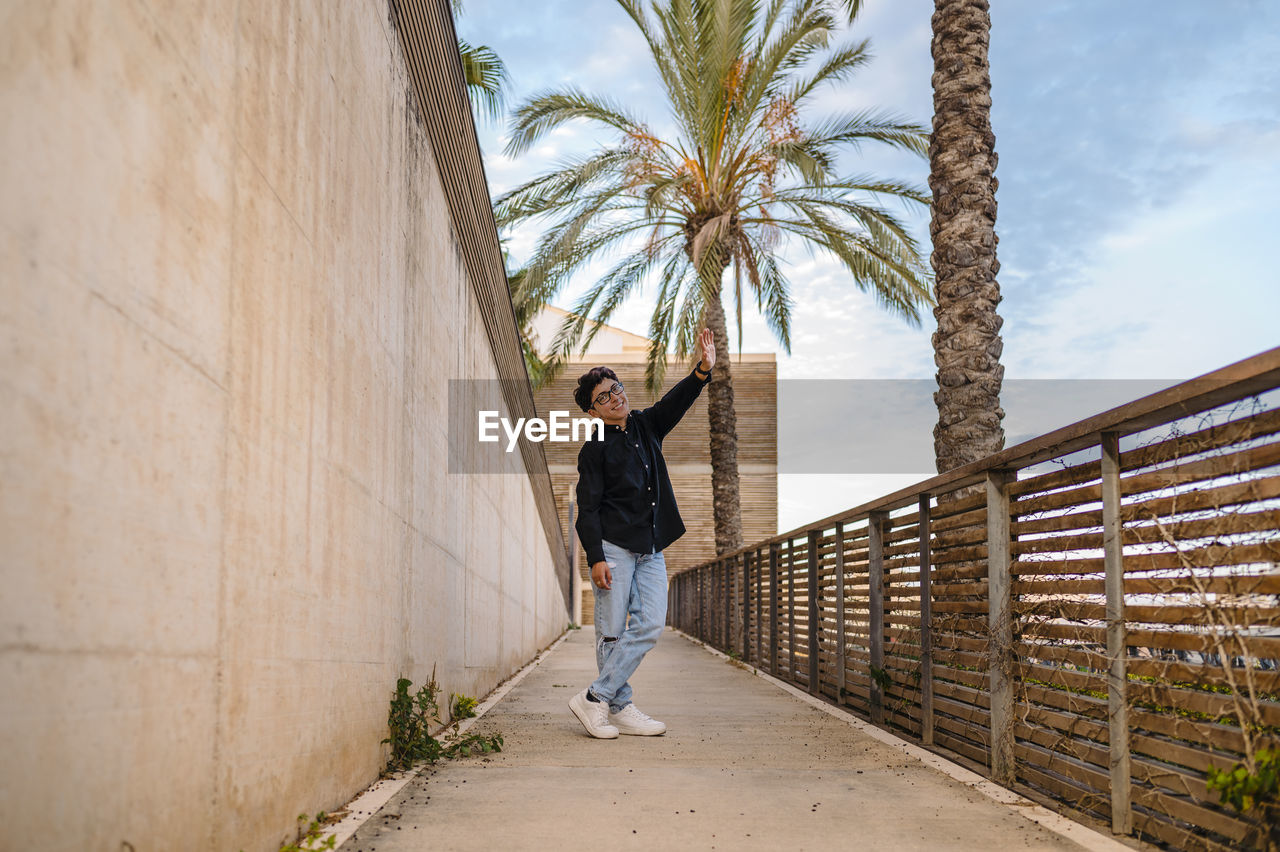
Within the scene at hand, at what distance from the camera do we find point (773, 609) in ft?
31.2

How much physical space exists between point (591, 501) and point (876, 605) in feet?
5.75

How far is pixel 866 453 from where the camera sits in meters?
34.2

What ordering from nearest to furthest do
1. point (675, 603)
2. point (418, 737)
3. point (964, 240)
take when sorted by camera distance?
point (418, 737)
point (964, 240)
point (675, 603)

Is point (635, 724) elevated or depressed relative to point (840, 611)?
depressed

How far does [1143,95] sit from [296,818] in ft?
28.7

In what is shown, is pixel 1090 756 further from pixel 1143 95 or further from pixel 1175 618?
pixel 1143 95

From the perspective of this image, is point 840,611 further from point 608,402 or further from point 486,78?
point 486,78

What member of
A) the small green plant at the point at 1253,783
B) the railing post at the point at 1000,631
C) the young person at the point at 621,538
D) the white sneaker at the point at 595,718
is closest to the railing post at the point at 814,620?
the young person at the point at 621,538

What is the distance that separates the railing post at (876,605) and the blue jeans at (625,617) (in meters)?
1.23

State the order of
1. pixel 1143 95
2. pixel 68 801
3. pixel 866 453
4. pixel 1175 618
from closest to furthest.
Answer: pixel 68 801 → pixel 1175 618 → pixel 1143 95 → pixel 866 453

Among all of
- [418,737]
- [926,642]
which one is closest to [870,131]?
[926,642]

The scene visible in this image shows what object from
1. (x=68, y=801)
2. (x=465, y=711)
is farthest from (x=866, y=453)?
(x=68, y=801)

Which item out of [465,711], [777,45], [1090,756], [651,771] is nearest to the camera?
[1090,756]

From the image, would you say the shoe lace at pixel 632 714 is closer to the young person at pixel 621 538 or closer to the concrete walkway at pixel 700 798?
the young person at pixel 621 538
